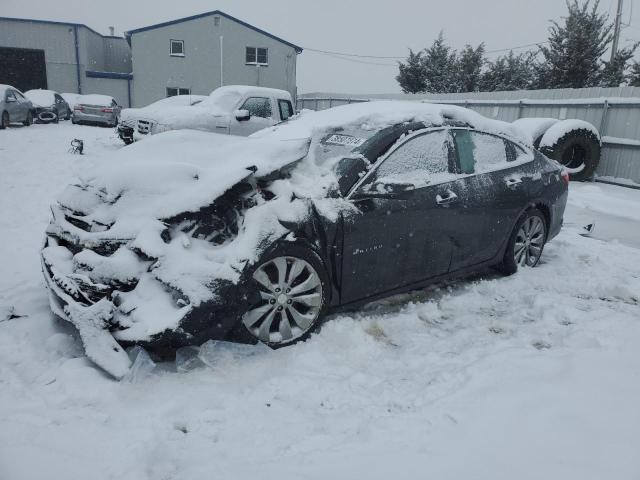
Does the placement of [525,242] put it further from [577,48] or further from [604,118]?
[577,48]

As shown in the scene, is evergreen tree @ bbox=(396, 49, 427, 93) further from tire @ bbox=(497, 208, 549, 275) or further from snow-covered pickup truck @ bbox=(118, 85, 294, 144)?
tire @ bbox=(497, 208, 549, 275)

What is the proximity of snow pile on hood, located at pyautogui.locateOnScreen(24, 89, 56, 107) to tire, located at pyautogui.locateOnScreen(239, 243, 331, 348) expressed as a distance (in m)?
20.8

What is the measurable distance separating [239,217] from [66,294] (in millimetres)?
1145

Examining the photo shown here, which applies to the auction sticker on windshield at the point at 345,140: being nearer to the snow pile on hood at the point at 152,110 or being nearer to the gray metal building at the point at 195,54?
the snow pile on hood at the point at 152,110

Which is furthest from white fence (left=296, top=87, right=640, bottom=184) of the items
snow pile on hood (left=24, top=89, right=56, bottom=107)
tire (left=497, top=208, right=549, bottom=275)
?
snow pile on hood (left=24, top=89, right=56, bottom=107)

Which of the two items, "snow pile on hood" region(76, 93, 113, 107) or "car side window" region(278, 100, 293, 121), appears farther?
"snow pile on hood" region(76, 93, 113, 107)

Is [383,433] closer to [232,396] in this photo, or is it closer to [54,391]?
[232,396]

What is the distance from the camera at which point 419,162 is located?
3.96 meters

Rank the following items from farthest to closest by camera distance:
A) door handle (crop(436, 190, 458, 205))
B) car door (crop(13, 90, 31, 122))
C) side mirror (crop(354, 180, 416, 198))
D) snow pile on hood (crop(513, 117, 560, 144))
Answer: car door (crop(13, 90, 31, 122)) → snow pile on hood (crop(513, 117, 560, 144)) → door handle (crop(436, 190, 458, 205)) → side mirror (crop(354, 180, 416, 198))

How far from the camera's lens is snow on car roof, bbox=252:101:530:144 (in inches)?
160

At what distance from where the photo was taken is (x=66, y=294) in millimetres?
2980

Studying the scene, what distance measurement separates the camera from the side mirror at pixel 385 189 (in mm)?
3527

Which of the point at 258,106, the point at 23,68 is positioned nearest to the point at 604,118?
the point at 258,106

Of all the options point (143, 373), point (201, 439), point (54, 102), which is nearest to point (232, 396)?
point (201, 439)
